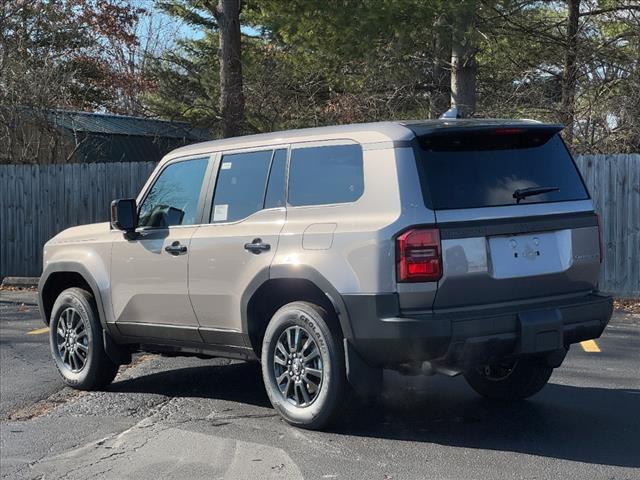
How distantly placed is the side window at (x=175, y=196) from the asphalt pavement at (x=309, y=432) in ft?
4.59

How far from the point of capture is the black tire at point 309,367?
554 cm

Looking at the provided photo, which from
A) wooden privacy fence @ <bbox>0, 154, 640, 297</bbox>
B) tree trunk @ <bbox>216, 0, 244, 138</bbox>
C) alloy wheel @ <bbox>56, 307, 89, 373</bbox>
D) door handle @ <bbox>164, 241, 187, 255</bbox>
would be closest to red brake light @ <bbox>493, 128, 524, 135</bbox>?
door handle @ <bbox>164, 241, 187, 255</bbox>

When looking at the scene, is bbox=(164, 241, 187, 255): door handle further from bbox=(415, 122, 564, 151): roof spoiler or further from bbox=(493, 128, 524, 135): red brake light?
Result: bbox=(493, 128, 524, 135): red brake light

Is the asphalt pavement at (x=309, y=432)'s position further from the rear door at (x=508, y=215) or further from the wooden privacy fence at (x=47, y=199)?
the wooden privacy fence at (x=47, y=199)

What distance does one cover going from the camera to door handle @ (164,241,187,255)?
652cm

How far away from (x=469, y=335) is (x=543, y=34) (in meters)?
12.3

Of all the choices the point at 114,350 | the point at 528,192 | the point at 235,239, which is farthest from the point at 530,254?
the point at 114,350


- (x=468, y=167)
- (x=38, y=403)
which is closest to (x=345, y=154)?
(x=468, y=167)

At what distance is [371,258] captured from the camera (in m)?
5.25

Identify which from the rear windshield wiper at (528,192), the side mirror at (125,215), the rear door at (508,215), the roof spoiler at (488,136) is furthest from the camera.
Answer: the side mirror at (125,215)

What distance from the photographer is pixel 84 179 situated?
625 inches

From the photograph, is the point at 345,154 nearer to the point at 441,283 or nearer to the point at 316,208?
the point at 316,208

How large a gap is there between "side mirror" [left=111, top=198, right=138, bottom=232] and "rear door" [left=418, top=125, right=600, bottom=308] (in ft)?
8.47

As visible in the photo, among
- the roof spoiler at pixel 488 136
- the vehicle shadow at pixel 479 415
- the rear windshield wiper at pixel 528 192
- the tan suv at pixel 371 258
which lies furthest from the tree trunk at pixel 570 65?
the rear windshield wiper at pixel 528 192
